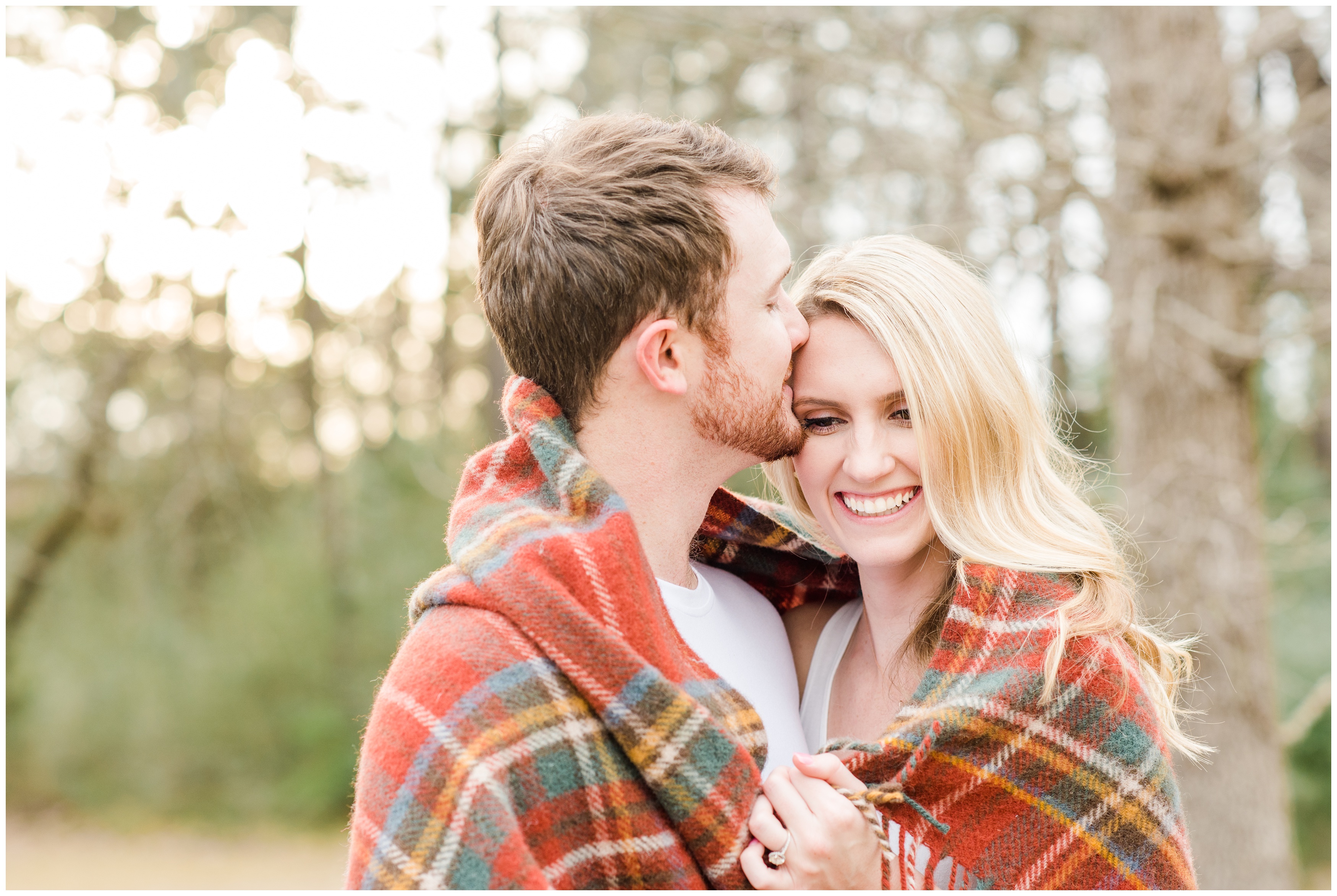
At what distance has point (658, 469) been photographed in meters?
1.88

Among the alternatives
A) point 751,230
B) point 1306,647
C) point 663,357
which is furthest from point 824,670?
point 1306,647

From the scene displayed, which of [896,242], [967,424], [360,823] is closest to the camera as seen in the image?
[360,823]

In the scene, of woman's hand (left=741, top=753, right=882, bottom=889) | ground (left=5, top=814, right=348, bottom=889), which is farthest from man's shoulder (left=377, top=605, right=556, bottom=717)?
ground (left=5, top=814, right=348, bottom=889)

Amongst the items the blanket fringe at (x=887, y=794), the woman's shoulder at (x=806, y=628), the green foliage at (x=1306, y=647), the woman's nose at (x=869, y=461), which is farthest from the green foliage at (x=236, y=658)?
the blanket fringe at (x=887, y=794)

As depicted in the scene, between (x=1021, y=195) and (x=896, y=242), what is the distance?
103 inches

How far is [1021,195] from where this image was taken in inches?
174

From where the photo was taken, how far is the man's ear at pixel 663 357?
6.00 feet

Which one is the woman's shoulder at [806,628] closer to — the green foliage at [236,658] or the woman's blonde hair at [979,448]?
the woman's blonde hair at [979,448]

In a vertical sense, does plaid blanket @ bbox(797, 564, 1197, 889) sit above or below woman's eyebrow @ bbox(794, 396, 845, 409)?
below

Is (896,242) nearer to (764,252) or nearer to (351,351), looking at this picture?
(764,252)

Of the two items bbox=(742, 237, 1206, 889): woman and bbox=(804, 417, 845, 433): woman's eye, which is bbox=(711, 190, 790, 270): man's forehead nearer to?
bbox=(742, 237, 1206, 889): woman

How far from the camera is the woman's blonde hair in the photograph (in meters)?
1.85

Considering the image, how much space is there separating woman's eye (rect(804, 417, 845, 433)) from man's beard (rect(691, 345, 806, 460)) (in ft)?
0.42

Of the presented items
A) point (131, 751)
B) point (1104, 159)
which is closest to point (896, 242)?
point (1104, 159)
